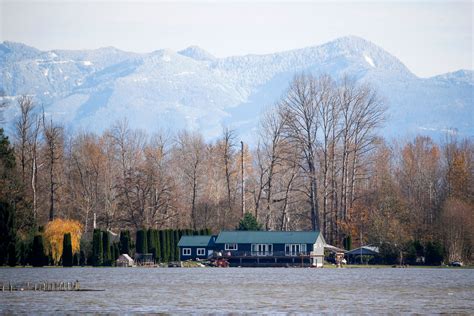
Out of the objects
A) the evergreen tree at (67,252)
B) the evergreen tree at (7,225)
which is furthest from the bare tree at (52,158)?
the evergreen tree at (7,225)

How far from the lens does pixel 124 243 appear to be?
4382 inches

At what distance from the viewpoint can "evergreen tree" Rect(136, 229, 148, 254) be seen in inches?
4390

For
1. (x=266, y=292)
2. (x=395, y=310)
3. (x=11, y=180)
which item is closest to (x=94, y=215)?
(x=11, y=180)

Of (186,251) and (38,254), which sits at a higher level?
(186,251)

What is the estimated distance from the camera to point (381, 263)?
383 ft

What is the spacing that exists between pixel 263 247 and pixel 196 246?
8095 millimetres

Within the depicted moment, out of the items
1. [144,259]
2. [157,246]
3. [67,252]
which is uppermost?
[157,246]

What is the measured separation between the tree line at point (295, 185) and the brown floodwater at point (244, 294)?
60.6 feet

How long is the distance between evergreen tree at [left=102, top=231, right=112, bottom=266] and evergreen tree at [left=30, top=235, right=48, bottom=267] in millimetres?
6947

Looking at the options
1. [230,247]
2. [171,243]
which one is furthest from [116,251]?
[230,247]

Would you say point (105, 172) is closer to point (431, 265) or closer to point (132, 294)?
point (431, 265)

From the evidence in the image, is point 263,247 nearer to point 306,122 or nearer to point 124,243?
point 306,122

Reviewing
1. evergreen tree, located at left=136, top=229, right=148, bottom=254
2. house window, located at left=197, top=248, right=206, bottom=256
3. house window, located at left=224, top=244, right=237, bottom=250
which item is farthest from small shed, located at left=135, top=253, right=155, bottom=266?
house window, located at left=224, top=244, right=237, bottom=250

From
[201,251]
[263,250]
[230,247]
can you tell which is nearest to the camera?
[263,250]
